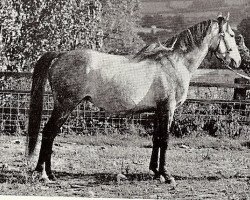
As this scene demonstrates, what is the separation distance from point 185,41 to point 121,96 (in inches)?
20.9

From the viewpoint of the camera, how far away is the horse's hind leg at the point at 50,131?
2707mm

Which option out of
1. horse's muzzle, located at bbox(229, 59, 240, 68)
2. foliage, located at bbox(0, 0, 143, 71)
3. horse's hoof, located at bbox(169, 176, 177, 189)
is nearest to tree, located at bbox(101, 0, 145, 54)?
foliage, located at bbox(0, 0, 143, 71)

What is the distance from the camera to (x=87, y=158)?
3.04 metres

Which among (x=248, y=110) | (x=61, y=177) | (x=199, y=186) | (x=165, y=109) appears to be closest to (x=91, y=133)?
(x=61, y=177)

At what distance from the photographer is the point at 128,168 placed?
2.90 meters

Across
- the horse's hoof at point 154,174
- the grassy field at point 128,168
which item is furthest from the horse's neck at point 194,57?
the horse's hoof at point 154,174

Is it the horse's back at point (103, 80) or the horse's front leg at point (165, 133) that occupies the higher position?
the horse's back at point (103, 80)

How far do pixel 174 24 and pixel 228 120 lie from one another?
773mm

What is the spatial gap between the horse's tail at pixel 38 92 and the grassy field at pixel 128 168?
0.20m

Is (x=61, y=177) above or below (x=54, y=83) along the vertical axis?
below

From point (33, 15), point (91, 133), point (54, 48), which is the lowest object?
point (91, 133)

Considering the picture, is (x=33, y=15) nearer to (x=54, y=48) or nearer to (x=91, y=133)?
(x=54, y=48)

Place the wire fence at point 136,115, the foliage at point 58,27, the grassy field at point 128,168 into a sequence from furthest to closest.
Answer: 1. the wire fence at point 136,115
2. the foliage at point 58,27
3. the grassy field at point 128,168

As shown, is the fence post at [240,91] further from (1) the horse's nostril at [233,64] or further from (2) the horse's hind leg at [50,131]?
(2) the horse's hind leg at [50,131]
